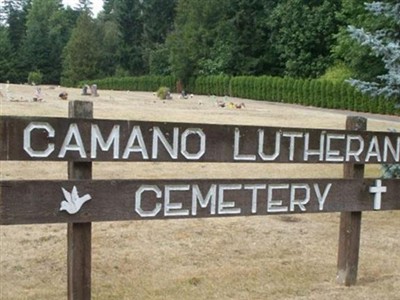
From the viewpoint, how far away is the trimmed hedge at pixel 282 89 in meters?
35.9

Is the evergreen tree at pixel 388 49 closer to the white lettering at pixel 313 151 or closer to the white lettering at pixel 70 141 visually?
the white lettering at pixel 313 151

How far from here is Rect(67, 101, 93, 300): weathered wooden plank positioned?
4203 mm

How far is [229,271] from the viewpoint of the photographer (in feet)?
18.6

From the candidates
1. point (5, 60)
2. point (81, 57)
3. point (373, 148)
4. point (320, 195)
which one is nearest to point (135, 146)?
point (320, 195)

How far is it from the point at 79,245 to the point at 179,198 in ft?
2.45

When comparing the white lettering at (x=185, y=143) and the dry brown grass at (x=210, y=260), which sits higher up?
the white lettering at (x=185, y=143)

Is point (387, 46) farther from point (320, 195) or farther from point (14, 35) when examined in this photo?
point (14, 35)

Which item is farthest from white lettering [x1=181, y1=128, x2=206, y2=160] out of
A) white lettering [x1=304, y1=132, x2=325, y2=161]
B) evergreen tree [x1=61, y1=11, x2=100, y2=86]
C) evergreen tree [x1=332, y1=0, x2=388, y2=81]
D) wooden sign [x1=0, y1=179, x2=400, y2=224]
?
evergreen tree [x1=61, y1=11, x2=100, y2=86]

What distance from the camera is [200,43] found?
61.2m

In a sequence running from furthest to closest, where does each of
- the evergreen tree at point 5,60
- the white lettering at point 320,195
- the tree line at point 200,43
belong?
the evergreen tree at point 5,60 → the tree line at point 200,43 → the white lettering at point 320,195

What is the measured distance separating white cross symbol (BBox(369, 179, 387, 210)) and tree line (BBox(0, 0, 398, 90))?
1612 centimetres

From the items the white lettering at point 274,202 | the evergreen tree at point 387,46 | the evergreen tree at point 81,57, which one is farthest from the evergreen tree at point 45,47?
the white lettering at point 274,202

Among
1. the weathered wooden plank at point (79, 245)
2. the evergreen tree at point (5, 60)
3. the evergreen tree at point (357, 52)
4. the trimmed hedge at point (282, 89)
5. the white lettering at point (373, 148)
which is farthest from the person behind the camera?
the evergreen tree at point (5, 60)

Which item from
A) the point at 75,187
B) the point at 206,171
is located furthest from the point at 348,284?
the point at 206,171
